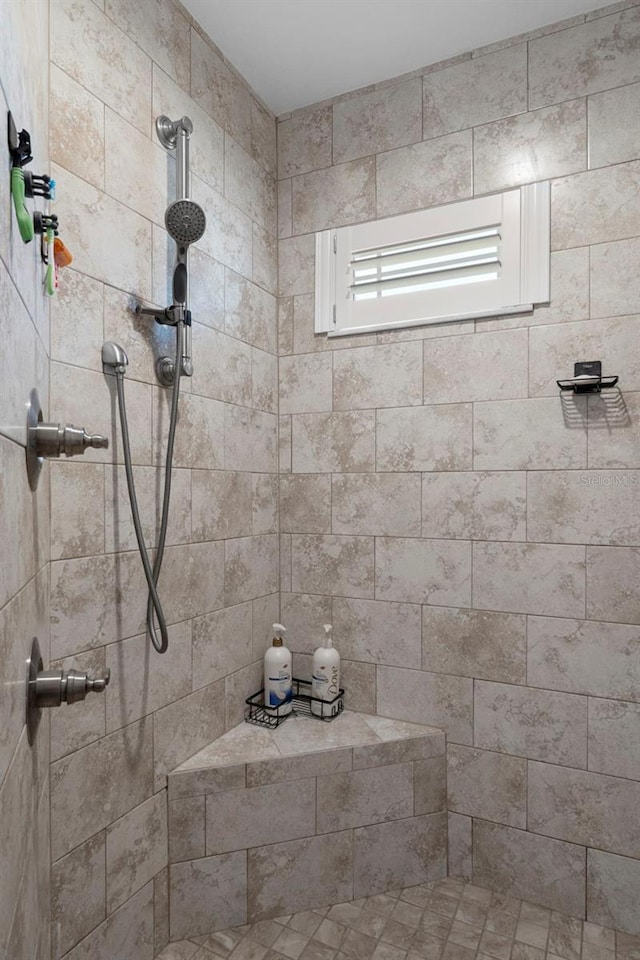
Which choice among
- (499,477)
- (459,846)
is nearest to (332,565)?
(499,477)

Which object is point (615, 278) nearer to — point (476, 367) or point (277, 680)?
point (476, 367)

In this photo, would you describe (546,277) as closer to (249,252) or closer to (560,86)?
(560,86)

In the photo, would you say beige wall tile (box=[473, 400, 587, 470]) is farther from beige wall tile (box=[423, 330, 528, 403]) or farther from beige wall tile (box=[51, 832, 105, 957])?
beige wall tile (box=[51, 832, 105, 957])

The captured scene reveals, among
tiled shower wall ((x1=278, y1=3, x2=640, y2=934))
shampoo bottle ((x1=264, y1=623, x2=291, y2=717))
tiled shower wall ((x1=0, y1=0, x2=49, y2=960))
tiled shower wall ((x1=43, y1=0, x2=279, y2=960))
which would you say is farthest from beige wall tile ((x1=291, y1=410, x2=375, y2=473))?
tiled shower wall ((x1=0, y1=0, x2=49, y2=960))

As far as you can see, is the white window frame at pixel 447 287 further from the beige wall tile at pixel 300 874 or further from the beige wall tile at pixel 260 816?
the beige wall tile at pixel 300 874

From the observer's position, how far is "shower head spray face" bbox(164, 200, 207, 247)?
1.59 meters

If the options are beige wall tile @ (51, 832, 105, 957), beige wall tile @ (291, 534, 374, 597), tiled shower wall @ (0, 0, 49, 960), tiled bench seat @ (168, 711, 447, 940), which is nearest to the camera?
tiled shower wall @ (0, 0, 49, 960)

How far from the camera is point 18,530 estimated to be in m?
0.74

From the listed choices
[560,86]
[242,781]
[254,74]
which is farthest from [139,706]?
[560,86]

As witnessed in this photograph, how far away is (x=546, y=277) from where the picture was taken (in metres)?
1.87

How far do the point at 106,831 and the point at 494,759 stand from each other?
47.7 inches

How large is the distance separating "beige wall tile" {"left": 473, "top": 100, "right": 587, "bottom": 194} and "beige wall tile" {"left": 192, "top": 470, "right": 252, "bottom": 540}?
1.30m

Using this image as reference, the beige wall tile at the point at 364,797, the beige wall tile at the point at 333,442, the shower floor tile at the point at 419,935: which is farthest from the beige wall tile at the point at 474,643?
the shower floor tile at the point at 419,935

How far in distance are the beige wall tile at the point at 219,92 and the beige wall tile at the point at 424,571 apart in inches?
61.5
